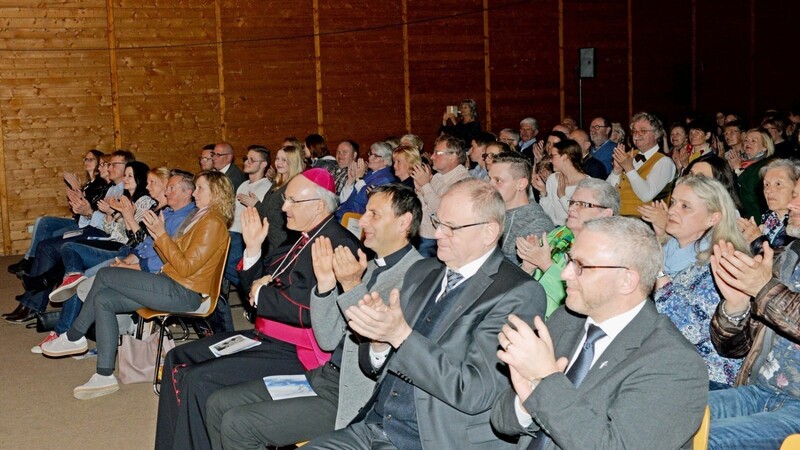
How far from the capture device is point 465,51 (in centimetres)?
1369

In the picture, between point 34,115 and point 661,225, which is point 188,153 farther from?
point 661,225

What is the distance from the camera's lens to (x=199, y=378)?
12.8ft

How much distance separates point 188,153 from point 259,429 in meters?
8.95

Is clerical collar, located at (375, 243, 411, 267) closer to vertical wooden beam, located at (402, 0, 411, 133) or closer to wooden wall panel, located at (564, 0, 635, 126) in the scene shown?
vertical wooden beam, located at (402, 0, 411, 133)

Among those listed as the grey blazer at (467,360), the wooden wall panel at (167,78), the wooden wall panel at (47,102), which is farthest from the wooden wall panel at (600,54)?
the grey blazer at (467,360)

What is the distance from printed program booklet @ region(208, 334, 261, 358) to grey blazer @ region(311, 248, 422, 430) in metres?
0.72

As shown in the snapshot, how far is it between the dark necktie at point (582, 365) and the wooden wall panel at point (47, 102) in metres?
9.97

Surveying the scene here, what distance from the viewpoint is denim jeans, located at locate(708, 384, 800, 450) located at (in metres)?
2.80

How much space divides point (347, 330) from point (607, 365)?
1393 mm

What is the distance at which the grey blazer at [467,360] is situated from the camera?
258cm

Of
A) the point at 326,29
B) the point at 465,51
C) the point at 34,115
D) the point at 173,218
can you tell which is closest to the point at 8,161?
the point at 34,115

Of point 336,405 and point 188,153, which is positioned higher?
point 188,153

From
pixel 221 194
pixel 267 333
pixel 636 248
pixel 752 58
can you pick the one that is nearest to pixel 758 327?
pixel 636 248

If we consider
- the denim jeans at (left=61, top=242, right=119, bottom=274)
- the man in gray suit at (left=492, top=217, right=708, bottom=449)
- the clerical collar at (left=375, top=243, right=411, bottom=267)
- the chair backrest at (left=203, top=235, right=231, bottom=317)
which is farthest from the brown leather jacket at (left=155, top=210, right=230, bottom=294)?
the man in gray suit at (left=492, top=217, right=708, bottom=449)
